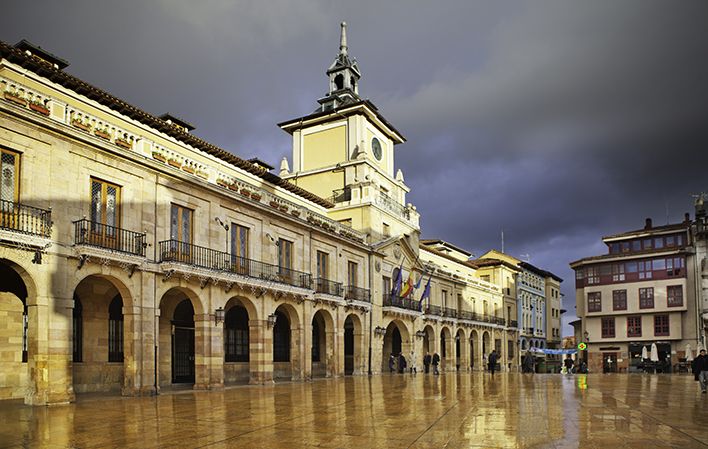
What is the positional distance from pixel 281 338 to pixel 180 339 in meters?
7.90

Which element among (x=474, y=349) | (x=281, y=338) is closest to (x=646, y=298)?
(x=474, y=349)

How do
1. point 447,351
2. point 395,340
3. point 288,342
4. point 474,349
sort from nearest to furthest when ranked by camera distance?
point 288,342, point 395,340, point 447,351, point 474,349

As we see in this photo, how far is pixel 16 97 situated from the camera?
58.3 ft

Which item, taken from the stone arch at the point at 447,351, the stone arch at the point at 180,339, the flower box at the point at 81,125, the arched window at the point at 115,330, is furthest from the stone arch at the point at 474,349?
the flower box at the point at 81,125

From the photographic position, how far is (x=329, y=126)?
48.5 metres

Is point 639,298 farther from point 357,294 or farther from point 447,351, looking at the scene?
point 357,294

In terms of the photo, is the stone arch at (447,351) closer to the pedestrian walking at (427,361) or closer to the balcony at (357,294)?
the pedestrian walking at (427,361)

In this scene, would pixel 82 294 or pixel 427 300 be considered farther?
pixel 427 300

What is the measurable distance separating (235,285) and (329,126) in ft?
81.3

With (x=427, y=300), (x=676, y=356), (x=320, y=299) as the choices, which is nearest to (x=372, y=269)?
(x=320, y=299)

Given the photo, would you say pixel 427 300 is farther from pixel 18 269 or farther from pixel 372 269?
pixel 18 269

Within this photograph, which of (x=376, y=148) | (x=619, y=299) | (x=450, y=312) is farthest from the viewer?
(x=619, y=299)

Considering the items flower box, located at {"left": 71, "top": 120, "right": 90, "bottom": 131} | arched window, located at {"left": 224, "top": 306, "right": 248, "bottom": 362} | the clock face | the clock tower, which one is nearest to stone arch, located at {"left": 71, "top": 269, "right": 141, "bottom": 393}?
flower box, located at {"left": 71, "top": 120, "right": 90, "bottom": 131}

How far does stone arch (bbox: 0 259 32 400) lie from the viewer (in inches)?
764
